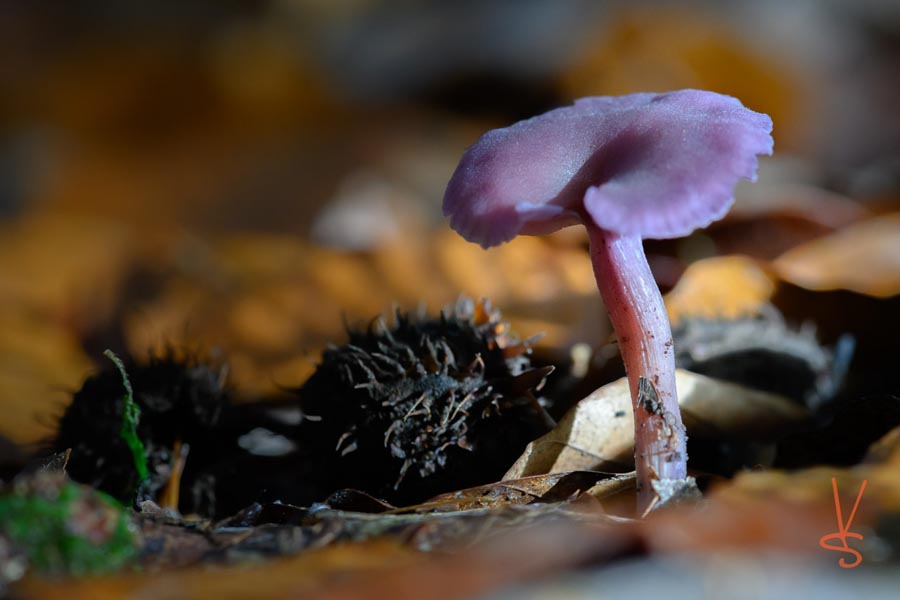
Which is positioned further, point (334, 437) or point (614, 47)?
point (614, 47)

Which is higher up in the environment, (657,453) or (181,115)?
(181,115)

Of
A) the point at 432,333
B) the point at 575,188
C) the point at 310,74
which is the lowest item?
the point at 432,333

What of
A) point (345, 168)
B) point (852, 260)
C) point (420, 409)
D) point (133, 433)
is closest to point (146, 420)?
point (133, 433)

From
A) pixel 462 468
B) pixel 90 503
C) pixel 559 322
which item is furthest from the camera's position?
pixel 559 322

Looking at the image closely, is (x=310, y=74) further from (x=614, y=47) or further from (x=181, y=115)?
(x=614, y=47)

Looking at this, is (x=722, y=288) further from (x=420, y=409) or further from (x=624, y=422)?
(x=420, y=409)

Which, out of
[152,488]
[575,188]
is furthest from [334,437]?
[575,188]
